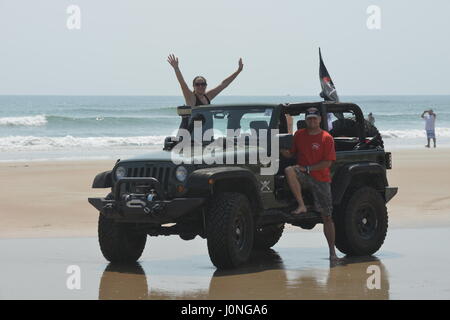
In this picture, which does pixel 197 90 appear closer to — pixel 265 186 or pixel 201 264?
pixel 265 186

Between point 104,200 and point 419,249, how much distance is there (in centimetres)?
374

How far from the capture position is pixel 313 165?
10719 mm

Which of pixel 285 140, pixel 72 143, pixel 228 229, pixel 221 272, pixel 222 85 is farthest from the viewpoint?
pixel 72 143

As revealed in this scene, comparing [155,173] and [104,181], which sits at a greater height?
[155,173]

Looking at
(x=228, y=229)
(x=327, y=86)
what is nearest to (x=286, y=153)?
(x=228, y=229)

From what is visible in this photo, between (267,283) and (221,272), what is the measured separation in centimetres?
77

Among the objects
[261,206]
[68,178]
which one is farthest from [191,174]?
[68,178]

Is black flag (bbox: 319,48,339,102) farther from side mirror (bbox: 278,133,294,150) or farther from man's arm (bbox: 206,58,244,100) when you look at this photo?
side mirror (bbox: 278,133,294,150)

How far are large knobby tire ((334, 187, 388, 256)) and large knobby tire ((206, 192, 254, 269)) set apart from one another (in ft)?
4.99

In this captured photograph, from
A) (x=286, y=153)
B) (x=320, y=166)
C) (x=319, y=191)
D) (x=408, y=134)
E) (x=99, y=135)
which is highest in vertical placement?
(x=286, y=153)

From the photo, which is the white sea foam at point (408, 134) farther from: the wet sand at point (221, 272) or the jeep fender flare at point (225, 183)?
the jeep fender flare at point (225, 183)

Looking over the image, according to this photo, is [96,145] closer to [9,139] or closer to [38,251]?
[9,139]

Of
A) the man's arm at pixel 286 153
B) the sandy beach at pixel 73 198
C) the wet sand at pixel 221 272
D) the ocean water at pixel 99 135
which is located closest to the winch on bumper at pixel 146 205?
the wet sand at pixel 221 272

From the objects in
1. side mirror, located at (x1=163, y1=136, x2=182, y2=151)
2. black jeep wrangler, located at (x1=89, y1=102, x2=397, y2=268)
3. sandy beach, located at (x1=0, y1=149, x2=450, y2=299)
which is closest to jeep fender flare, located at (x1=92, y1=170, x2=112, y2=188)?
black jeep wrangler, located at (x1=89, y1=102, x2=397, y2=268)
